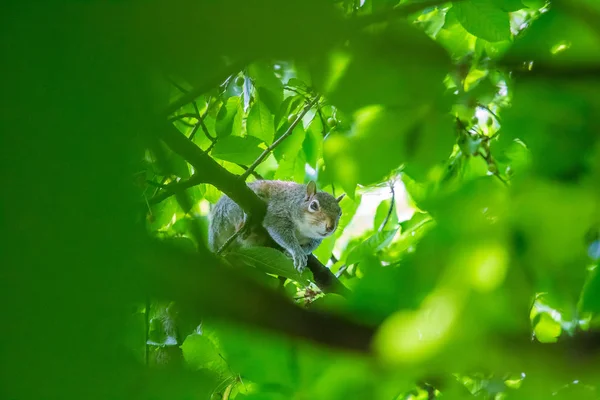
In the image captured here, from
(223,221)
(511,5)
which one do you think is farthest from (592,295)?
(223,221)

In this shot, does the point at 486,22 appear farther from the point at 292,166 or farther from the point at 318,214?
the point at 318,214

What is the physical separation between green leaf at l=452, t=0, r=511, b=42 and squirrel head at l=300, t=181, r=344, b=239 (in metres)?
2.41

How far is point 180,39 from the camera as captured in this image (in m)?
0.23

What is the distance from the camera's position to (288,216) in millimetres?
3586

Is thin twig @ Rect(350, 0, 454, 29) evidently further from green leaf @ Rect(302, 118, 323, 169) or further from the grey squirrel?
the grey squirrel

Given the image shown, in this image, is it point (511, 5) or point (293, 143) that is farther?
point (293, 143)

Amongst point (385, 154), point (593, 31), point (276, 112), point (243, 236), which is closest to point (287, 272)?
point (276, 112)

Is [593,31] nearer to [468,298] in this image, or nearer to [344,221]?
[468,298]

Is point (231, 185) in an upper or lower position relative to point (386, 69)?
lower

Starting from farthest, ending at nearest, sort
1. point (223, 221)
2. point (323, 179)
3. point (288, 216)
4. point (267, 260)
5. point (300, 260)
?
point (288, 216)
point (223, 221)
point (300, 260)
point (267, 260)
point (323, 179)

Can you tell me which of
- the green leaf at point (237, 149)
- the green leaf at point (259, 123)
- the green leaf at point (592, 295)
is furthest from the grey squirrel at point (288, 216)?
the green leaf at point (592, 295)

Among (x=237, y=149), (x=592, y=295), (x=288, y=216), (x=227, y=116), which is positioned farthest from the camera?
(x=288, y=216)

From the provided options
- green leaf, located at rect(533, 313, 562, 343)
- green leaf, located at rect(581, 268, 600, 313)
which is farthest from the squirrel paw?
green leaf, located at rect(581, 268, 600, 313)

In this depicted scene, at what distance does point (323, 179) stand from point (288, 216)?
9.27ft
